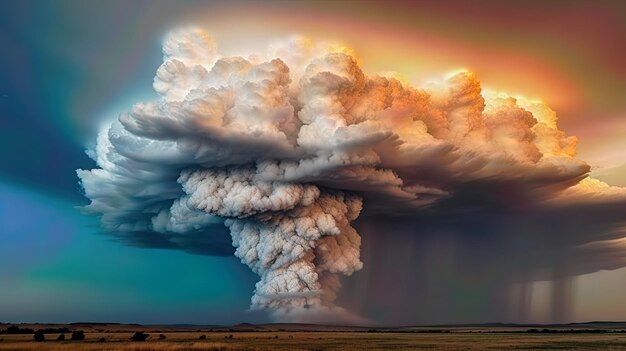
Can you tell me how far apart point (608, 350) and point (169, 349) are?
48.5 metres

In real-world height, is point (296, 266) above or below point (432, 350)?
above

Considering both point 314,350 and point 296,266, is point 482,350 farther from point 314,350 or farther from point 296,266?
point 296,266

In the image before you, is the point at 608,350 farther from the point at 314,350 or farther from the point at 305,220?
the point at 305,220

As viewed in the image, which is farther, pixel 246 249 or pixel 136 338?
pixel 246 249

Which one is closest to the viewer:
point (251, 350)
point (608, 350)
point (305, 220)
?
point (251, 350)

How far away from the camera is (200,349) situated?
6544cm

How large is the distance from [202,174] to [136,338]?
34390mm

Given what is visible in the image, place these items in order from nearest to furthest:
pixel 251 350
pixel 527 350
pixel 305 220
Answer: pixel 251 350 < pixel 527 350 < pixel 305 220

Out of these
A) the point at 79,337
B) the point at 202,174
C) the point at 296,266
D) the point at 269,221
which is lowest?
the point at 79,337

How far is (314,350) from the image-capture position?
67.4 metres

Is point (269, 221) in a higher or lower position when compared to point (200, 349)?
higher

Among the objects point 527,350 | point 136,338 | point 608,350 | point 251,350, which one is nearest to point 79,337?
point 136,338

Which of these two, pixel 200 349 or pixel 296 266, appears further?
pixel 296 266

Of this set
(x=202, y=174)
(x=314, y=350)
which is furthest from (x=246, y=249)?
(x=314, y=350)
